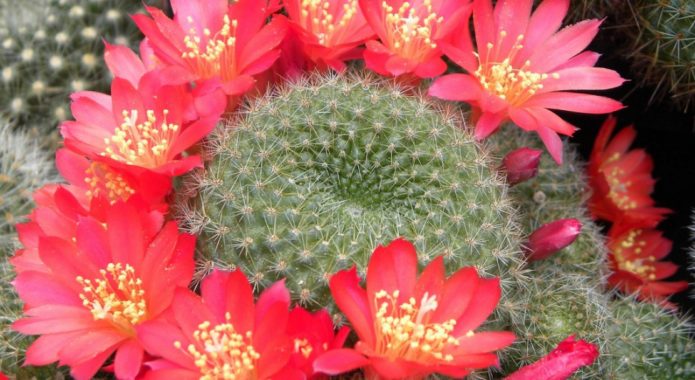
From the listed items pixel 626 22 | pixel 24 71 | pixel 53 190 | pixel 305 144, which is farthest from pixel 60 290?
pixel 626 22

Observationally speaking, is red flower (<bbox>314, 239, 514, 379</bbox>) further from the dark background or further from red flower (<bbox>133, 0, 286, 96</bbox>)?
the dark background

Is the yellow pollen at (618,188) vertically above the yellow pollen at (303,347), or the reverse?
the yellow pollen at (303,347)

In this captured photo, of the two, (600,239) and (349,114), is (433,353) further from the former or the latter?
(600,239)

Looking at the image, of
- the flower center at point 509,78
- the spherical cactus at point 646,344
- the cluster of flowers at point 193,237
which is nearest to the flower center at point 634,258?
the spherical cactus at point 646,344

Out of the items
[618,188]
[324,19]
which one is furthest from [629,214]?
[324,19]

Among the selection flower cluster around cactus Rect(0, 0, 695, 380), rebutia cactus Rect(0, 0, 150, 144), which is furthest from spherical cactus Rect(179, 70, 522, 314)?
rebutia cactus Rect(0, 0, 150, 144)

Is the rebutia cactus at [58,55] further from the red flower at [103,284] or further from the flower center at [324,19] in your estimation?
the red flower at [103,284]
